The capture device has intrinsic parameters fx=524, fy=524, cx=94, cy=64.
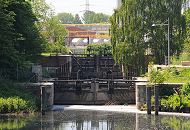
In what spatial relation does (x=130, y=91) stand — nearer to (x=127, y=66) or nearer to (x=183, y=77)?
(x=183, y=77)

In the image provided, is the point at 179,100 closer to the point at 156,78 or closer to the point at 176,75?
the point at 156,78

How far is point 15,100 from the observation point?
111 feet

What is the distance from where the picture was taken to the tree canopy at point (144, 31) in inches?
2089

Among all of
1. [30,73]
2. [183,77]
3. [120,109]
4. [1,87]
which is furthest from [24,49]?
[183,77]

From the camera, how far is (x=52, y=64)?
56.1 meters

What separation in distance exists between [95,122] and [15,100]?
581cm

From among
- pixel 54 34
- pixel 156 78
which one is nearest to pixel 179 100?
pixel 156 78

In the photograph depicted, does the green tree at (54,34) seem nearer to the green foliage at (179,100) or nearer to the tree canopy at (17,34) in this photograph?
the tree canopy at (17,34)

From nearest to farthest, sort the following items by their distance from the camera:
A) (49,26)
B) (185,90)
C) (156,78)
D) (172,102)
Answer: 1. (172,102)
2. (185,90)
3. (156,78)
4. (49,26)

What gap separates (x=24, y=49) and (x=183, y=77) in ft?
44.3

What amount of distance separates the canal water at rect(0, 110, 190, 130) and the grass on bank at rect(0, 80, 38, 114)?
1232mm

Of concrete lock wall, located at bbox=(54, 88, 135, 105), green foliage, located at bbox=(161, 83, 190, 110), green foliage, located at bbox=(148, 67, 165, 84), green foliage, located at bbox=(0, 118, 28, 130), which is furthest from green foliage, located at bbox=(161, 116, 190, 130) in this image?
concrete lock wall, located at bbox=(54, 88, 135, 105)

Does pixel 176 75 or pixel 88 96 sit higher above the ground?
pixel 176 75

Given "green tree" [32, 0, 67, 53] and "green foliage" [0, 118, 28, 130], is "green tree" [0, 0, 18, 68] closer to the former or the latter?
"green foliage" [0, 118, 28, 130]
